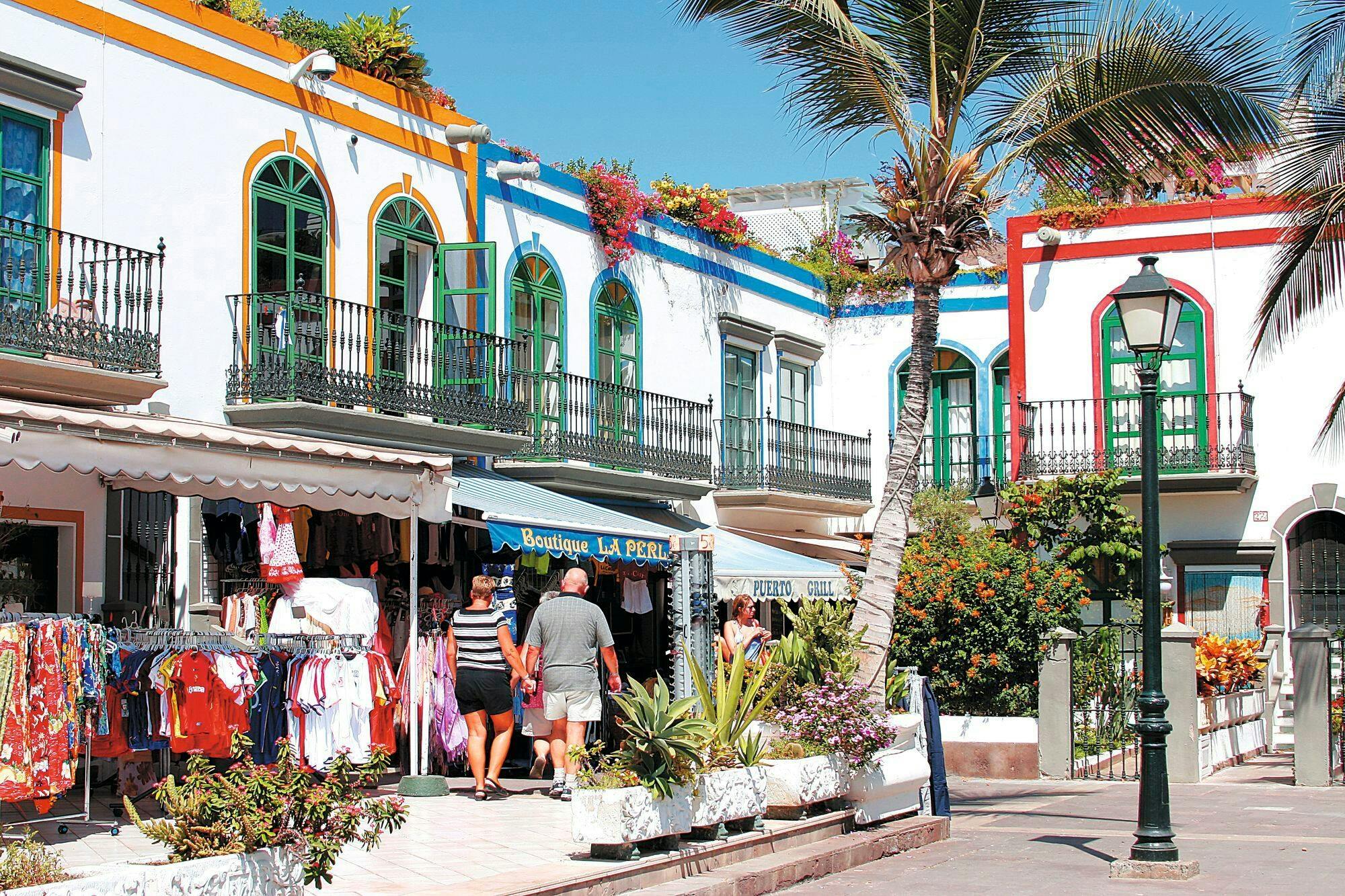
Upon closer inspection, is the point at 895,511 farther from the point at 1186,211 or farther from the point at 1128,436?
the point at 1186,211

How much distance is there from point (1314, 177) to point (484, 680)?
371 inches

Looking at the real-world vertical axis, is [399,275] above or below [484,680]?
above

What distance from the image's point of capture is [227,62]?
51.4 ft

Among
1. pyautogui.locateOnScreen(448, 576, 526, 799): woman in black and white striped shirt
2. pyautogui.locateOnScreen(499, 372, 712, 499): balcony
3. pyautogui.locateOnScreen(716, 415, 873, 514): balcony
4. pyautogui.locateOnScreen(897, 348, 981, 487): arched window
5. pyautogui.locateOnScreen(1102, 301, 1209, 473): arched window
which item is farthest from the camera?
pyautogui.locateOnScreen(897, 348, 981, 487): arched window

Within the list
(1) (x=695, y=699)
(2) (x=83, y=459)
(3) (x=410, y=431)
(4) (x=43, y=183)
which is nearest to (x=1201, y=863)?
(1) (x=695, y=699)

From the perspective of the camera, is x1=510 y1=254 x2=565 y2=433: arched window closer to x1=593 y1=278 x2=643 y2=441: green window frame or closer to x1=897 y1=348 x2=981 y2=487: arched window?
x1=593 y1=278 x2=643 y2=441: green window frame

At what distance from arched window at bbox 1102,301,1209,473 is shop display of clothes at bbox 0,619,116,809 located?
1703cm

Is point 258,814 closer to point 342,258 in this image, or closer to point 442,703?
point 442,703

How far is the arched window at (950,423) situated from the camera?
89.1 ft

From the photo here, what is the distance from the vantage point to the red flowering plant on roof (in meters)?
21.4

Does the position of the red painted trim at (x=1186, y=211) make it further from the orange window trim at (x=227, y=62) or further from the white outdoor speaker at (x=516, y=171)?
the orange window trim at (x=227, y=62)

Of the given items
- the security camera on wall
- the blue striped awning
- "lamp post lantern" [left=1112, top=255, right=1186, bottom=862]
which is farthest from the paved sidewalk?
the security camera on wall

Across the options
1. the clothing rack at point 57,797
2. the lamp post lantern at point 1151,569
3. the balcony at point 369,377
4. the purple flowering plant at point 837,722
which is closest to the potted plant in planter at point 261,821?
the clothing rack at point 57,797

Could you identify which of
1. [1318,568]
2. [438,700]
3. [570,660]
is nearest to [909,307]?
[1318,568]
